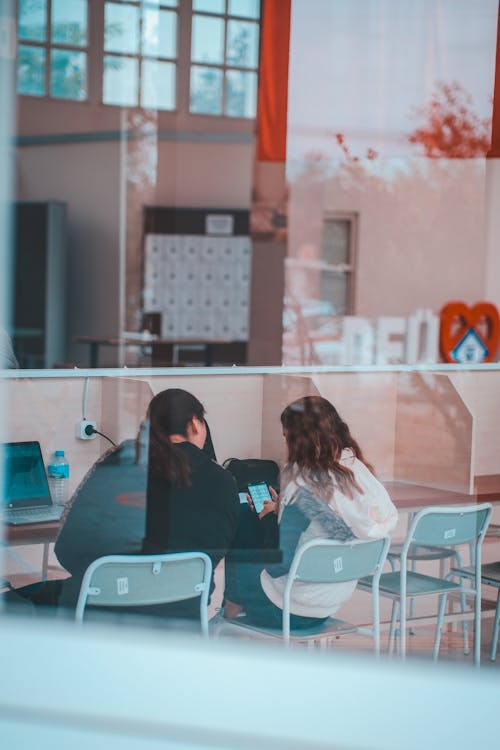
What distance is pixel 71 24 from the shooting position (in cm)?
848

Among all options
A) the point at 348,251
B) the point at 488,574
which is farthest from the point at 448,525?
the point at 348,251

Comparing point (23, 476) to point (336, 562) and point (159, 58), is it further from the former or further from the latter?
point (159, 58)

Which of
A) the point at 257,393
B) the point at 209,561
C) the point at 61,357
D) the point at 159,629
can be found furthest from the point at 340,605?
the point at 61,357

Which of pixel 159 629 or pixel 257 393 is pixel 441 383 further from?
pixel 159 629

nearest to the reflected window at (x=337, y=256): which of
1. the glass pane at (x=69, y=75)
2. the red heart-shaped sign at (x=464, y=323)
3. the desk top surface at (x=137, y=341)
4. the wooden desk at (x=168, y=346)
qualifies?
the red heart-shaped sign at (x=464, y=323)

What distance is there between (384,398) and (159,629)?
1805 millimetres

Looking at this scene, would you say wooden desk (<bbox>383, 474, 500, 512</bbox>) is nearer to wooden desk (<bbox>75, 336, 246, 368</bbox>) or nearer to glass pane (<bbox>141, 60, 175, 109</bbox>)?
wooden desk (<bbox>75, 336, 246, 368</bbox>)

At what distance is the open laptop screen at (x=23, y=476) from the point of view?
1.77 m

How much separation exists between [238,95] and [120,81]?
1218mm

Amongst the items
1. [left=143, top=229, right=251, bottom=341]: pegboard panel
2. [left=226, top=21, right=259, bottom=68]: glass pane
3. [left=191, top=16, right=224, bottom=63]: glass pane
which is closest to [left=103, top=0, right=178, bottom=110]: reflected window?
[left=191, top=16, right=224, bottom=63]: glass pane

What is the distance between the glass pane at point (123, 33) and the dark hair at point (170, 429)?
634 cm

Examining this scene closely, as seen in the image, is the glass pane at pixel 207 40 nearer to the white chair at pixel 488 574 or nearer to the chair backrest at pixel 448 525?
the chair backrest at pixel 448 525

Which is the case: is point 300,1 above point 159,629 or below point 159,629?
above

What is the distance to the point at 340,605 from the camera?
8.59 ft
